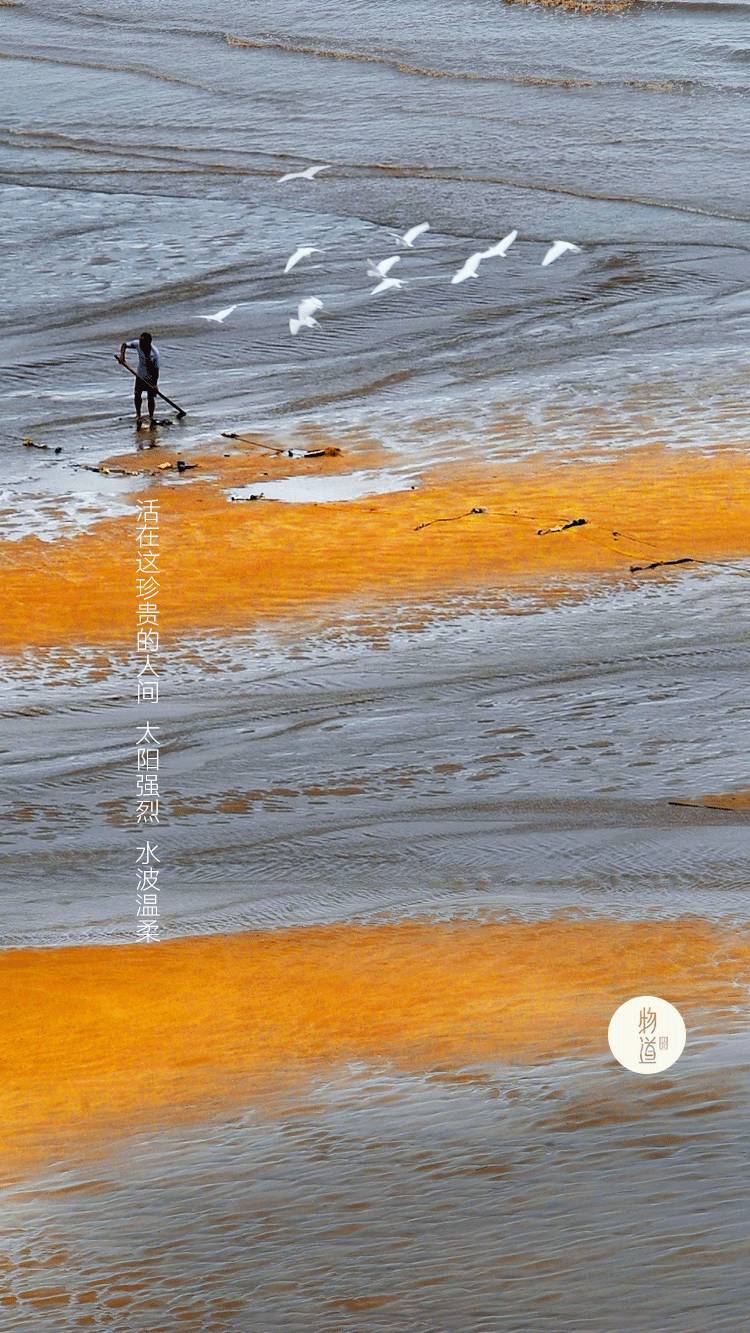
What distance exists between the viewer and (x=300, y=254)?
24922 mm

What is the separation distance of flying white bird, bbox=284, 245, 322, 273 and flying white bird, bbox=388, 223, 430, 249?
45.9 inches

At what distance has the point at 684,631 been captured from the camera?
43.8ft

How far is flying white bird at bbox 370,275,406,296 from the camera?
23750 millimetres

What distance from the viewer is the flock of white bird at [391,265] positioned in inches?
902

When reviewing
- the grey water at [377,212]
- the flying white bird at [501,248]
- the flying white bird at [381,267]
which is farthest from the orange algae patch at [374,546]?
the flying white bird at [501,248]

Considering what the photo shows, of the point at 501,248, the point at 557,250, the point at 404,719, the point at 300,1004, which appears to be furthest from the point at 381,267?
the point at 300,1004

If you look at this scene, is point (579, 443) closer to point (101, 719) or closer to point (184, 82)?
point (101, 719)

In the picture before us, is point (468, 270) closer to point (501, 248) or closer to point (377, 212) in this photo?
point (501, 248)

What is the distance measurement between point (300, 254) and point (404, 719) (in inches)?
563

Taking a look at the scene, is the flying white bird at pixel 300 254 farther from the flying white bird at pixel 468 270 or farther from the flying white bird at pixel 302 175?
the flying white bird at pixel 302 175

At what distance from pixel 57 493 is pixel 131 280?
8438mm

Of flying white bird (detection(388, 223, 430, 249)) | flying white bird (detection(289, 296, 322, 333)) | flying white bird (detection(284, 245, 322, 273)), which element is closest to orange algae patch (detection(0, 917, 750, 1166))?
flying white bird (detection(289, 296, 322, 333))

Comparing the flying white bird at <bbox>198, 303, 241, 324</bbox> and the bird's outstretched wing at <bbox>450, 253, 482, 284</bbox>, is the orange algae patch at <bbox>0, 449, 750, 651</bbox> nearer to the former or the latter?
the flying white bird at <bbox>198, 303, 241, 324</bbox>

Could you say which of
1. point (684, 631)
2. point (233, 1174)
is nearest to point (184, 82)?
point (684, 631)
